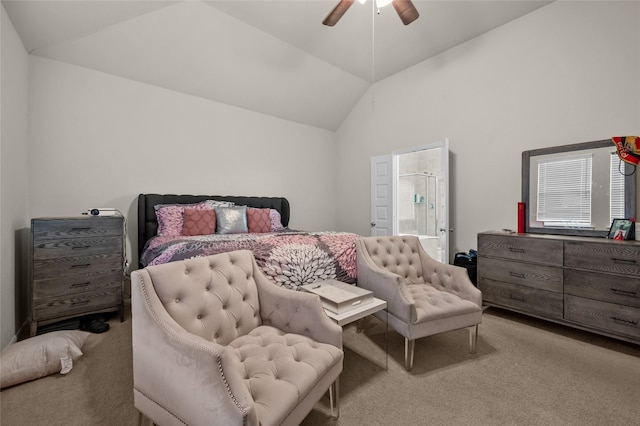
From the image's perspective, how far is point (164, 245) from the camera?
2615 millimetres

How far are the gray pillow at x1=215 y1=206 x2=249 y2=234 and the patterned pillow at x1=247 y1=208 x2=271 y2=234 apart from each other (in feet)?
0.31

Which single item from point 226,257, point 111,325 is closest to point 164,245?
point 111,325

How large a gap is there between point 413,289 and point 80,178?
12.1ft

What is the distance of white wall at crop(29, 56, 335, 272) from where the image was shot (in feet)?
9.57

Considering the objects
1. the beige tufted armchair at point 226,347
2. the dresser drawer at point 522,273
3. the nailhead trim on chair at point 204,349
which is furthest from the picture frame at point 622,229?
the nailhead trim on chair at point 204,349

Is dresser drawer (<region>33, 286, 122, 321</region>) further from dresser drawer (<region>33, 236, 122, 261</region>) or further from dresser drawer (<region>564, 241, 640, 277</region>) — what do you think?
dresser drawer (<region>564, 241, 640, 277</region>)

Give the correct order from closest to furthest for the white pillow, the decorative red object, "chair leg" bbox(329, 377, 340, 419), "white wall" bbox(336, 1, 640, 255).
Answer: "chair leg" bbox(329, 377, 340, 419) → the white pillow → "white wall" bbox(336, 1, 640, 255) → the decorative red object

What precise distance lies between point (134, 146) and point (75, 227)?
138cm

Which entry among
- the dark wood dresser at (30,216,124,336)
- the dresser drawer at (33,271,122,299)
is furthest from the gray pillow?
the dresser drawer at (33,271,122,299)

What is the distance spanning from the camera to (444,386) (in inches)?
68.4

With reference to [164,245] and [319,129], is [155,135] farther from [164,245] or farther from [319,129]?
[319,129]

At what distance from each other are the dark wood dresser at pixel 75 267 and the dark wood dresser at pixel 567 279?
12.3 ft

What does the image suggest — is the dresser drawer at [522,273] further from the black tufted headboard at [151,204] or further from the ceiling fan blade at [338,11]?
the black tufted headboard at [151,204]

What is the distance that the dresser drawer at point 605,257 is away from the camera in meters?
2.11
